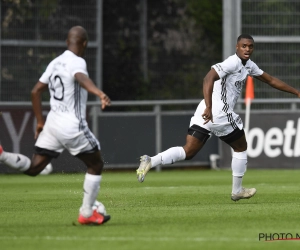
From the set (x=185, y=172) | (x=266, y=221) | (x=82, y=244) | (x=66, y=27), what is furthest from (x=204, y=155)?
(x=82, y=244)

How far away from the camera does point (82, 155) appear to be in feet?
32.3

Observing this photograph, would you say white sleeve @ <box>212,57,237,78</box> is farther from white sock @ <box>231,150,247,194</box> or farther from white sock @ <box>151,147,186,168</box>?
white sock @ <box>151,147,186,168</box>

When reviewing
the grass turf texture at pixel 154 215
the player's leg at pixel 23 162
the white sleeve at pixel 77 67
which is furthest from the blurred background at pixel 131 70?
the white sleeve at pixel 77 67

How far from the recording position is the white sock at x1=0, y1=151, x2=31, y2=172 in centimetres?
968

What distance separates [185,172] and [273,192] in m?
7.03

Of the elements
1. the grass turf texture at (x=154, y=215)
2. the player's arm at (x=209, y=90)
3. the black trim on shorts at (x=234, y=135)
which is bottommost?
the grass turf texture at (x=154, y=215)

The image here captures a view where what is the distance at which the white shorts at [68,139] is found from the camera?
9.73 metres

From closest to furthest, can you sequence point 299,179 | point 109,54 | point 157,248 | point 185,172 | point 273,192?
1. point 157,248
2. point 273,192
3. point 299,179
4. point 185,172
5. point 109,54

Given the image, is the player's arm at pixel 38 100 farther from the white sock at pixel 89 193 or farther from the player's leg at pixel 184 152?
the player's leg at pixel 184 152

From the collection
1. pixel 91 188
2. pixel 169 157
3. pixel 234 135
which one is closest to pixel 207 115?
pixel 234 135

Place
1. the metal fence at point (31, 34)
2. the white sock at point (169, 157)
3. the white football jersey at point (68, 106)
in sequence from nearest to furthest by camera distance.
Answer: the white football jersey at point (68, 106) < the white sock at point (169, 157) < the metal fence at point (31, 34)

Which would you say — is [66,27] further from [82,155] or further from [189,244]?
[189,244]

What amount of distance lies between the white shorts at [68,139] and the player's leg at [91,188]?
3.4 inches

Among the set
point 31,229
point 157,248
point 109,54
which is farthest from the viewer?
point 109,54
